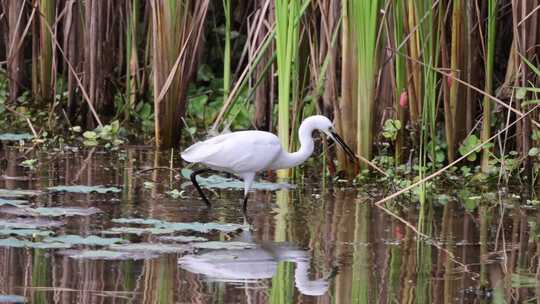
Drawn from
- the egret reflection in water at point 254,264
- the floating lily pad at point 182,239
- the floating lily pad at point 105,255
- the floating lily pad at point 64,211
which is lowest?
the egret reflection in water at point 254,264

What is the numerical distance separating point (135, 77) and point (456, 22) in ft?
11.5

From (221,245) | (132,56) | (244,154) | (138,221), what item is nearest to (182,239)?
(221,245)

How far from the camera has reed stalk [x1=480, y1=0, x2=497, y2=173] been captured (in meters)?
7.64

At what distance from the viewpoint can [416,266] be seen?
5914mm

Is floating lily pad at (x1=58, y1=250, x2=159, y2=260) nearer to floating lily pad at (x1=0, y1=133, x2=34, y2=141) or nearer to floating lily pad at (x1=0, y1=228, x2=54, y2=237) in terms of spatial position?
floating lily pad at (x1=0, y1=228, x2=54, y2=237)

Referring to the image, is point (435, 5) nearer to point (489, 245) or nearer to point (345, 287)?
point (489, 245)

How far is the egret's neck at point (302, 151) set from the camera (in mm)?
7900

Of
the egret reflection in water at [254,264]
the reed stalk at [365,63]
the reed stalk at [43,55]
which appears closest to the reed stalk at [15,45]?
the reed stalk at [43,55]

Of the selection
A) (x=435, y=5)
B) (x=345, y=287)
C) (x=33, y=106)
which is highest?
(x=435, y=5)

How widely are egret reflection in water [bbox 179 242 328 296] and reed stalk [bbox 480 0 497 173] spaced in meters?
2.13

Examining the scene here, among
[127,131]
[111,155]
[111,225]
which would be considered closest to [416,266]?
[111,225]

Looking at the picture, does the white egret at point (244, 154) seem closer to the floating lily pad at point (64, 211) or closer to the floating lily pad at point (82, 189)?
the floating lily pad at point (82, 189)

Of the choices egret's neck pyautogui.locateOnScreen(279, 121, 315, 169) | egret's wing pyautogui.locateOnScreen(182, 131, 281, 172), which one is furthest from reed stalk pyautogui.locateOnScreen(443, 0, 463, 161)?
egret's wing pyautogui.locateOnScreen(182, 131, 281, 172)

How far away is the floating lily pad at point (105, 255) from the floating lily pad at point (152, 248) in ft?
0.16
